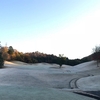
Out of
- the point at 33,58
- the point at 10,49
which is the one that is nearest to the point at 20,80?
the point at 10,49

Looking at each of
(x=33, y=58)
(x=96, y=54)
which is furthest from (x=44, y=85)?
(x=33, y=58)

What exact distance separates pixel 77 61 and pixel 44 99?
1876 inches

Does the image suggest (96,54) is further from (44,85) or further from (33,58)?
(44,85)

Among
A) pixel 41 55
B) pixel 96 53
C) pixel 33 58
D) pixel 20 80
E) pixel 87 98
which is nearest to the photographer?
pixel 87 98

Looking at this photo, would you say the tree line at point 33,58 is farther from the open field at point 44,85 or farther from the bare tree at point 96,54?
the open field at point 44,85

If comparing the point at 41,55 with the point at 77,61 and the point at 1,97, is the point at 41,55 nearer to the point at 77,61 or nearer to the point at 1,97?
the point at 77,61

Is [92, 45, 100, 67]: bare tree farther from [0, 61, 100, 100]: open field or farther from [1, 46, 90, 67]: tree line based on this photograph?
[0, 61, 100, 100]: open field

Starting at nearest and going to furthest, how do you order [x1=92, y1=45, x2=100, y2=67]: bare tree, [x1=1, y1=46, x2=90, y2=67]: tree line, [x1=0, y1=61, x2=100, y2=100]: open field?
[x1=0, y1=61, x2=100, y2=100]: open field
[x1=92, y1=45, x2=100, y2=67]: bare tree
[x1=1, y1=46, x2=90, y2=67]: tree line

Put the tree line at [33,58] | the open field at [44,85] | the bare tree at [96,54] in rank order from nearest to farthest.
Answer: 1. the open field at [44,85]
2. the bare tree at [96,54]
3. the tree line at [33,58]

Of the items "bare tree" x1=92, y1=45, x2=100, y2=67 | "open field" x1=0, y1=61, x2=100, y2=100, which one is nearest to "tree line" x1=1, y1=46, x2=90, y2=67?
"bare tree" x1=92, y1=45, x2=100, y2=67

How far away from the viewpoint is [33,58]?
58.0 m

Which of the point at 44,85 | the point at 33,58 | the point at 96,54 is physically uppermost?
the point at 96,54

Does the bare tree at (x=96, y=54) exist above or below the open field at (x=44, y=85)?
above

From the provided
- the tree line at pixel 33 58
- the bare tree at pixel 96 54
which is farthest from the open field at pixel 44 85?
the tree line at pixel 33 58
